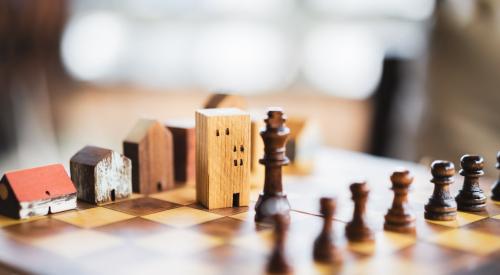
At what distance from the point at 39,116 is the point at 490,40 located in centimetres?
289

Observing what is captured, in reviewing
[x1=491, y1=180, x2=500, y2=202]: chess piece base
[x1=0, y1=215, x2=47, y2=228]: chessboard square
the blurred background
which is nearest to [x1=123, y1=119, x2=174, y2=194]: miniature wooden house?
[x1=0, y1=215, x2=47, y2=228]: chessboard square

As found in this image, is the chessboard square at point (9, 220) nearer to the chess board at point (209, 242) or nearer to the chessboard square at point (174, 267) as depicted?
the chess board at point (209, 242)

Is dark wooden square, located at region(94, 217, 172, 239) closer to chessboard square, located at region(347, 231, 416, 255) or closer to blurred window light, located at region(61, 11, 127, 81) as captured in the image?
chessboard square, located at region(347, 231, 416, 255)

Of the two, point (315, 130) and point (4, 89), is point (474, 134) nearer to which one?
point (315, 130)

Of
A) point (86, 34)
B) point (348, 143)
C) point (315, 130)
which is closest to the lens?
point (315, 130)

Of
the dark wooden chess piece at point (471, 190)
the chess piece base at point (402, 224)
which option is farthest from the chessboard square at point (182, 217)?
the dark wooden chess piece at point (471, 190)

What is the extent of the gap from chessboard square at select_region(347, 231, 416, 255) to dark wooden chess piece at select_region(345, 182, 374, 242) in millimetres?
20

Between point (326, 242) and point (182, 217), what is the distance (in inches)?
17.8

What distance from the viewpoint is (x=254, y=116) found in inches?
77.4

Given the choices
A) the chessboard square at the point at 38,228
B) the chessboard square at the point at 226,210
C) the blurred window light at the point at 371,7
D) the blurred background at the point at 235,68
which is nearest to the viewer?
the chessboard square at the point at 38,228

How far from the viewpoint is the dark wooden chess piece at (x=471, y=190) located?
63.7 inches

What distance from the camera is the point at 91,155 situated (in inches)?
64.0

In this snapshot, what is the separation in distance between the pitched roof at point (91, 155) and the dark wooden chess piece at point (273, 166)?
1.47 ft

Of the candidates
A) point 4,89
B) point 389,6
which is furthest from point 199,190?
point 389,6
